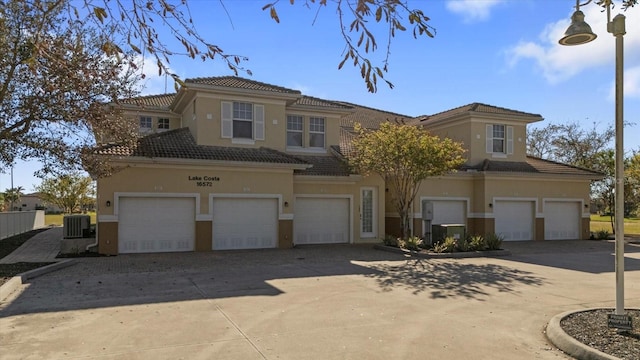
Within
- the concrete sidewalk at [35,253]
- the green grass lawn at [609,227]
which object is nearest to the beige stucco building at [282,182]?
the concrete sidewalk at [35,253]

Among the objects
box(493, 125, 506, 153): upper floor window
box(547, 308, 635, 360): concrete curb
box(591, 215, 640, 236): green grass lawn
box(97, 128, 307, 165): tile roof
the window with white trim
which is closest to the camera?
box(547, 308, 635, 360): concrete curb

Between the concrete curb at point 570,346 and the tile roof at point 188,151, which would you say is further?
the tile roof at point 188,151

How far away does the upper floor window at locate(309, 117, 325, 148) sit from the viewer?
2270 centimetres

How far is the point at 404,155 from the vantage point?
60.0 ft

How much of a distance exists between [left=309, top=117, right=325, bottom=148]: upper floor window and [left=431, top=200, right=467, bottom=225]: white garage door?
6.28 meters

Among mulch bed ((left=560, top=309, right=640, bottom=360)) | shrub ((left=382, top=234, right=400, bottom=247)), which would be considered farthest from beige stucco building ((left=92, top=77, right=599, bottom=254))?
mulch bed ((left=560, top=309, right=640, bottom=360))

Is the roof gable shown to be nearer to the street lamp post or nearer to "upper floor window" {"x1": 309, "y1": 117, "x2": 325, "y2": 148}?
"upper floor window" {"x1": 309, "y1": 117, "x2": 325, "y2": 148}

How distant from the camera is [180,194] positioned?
58.0 feet

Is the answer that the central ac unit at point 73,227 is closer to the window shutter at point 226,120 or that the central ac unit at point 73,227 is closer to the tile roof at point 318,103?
the window shutter at point 226,120

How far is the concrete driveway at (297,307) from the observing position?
638 centimetres

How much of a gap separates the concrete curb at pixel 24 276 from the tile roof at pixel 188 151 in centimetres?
409

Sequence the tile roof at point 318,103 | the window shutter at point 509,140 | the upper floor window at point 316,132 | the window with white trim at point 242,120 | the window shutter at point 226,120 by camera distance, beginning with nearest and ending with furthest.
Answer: the window shutter at point 226,120, the window with white trim at point 242,120, the tile roof at point 318,103, the upper floor window at point 316,132, the window shutter at point 509,140

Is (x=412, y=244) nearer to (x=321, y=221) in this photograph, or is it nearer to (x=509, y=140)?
(x=321, y=221)

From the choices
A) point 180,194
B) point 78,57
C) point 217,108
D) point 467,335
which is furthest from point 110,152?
point 467,335
